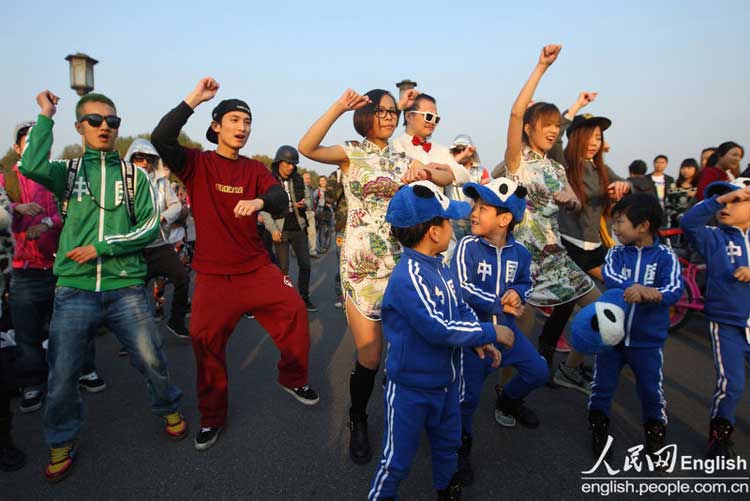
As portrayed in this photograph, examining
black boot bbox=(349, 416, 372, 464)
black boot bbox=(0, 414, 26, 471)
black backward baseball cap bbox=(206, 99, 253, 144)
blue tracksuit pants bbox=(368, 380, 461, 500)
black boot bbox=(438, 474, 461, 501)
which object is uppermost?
black backward baseball cap bbox=(206, 99, 253, 144)

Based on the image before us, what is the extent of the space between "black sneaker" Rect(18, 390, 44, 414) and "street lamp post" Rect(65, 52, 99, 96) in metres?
8.95

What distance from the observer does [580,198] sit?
11.7ft

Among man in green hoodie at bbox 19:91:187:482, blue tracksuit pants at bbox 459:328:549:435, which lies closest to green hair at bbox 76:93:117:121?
man in green hoodie at bbox 19:91:187:482

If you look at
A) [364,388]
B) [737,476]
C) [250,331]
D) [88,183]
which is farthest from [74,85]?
[737,476]

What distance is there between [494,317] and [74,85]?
11530mm

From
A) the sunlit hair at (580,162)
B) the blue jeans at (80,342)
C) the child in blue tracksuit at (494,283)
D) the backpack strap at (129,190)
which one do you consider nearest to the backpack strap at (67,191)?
the backpack strap at (129,190)

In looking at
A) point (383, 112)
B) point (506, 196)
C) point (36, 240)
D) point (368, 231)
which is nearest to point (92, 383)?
point (36, 240)

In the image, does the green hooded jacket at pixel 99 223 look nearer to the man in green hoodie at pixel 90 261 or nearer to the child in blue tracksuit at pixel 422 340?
the man in green hoodie at pixel 90 261

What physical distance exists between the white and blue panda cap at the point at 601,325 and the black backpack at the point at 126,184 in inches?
113

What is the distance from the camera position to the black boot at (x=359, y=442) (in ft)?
8.73

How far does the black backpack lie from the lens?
2.60 metres

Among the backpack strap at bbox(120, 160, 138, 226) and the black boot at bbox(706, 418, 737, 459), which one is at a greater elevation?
the backpack strap at bbox(120, 160, 138, 226)

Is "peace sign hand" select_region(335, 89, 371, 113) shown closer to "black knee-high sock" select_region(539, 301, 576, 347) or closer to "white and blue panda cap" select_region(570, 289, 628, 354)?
"white and blue panda cap" select_region(570, 289, 628, 354)

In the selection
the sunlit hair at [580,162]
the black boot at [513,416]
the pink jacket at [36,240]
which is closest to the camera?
the black boot at [513,416]
